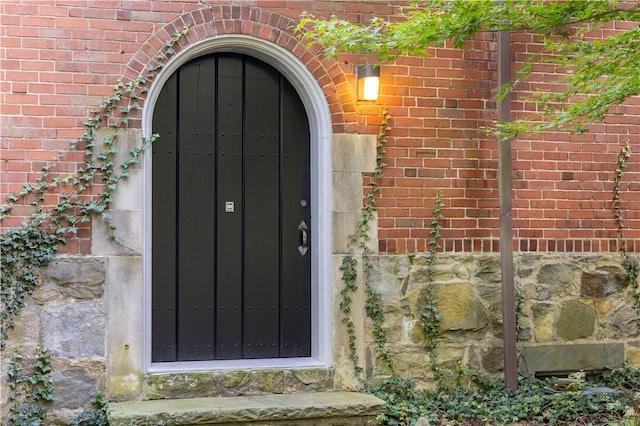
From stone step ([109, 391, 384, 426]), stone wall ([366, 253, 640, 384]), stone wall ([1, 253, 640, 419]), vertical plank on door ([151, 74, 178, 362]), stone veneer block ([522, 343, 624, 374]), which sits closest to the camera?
stone step ([109, 391, 384, 426])

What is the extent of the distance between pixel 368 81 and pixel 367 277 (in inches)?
59.1

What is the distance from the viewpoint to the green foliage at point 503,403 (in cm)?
589

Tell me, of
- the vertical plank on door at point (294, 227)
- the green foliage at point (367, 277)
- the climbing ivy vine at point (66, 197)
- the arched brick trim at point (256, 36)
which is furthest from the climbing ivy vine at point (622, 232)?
the climbing ivy vine at point (66, 197)

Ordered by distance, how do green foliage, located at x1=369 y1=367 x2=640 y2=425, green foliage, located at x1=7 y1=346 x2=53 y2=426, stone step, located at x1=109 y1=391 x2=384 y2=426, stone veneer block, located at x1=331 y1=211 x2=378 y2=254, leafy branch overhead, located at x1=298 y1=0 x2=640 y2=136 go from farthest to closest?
1. stone veneer block, located at x1=331 y1=211 x2=378 y2=254
2. green foliage, located at x1=369 y1=367 x2=640 y2=425
3. green foliage, located at x1=7 y1=346 x2=53 y2=426
4. stone step, located at x1=109 y1=391 x2=384 y2=426
5. leafy branch overhead, located at x1=298 y1=0 x2=640 y2=136

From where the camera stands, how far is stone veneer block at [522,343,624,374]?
6.60 metres

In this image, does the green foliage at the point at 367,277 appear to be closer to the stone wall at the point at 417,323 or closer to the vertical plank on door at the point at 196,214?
the stone wall at the point at 417,323

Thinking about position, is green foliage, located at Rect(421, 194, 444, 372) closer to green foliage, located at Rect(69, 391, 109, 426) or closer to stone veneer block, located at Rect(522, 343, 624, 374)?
stone veneer block, located at Rect(522, 343, 624, 374)

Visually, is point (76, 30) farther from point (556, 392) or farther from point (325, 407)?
point (556, 392)

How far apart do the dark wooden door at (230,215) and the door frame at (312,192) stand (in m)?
0.10

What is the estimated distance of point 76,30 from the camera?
19.0 feet

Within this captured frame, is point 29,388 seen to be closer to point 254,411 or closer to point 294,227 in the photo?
point 254,411

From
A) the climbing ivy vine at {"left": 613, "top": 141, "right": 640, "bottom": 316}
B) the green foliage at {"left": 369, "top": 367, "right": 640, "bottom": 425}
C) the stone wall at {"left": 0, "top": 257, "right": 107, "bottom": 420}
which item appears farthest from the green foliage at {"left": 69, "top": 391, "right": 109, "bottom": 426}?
the climbing ivy vine at {"left": 613, "top": 141, "right": 640, "bottom": 316}

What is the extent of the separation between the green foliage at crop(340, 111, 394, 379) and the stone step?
16.9 inches

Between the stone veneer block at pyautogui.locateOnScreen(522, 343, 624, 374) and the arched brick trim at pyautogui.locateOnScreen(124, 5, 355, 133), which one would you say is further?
the stone veneer block at pyautogui.locateOnScreen(522, 343, 624, 374)
